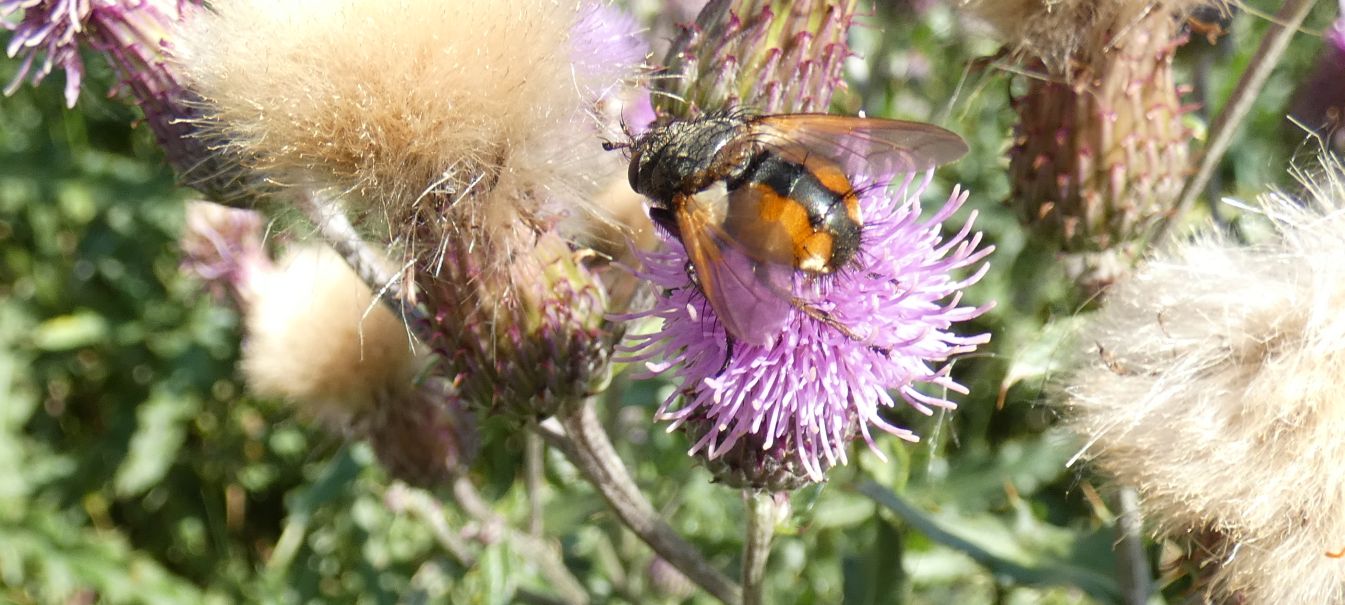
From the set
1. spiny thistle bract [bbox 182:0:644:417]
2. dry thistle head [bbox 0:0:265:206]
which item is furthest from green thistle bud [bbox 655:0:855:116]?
dry thistle head [bbox 0:0:265:206]

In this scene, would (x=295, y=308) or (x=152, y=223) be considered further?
(x=152, y=223)

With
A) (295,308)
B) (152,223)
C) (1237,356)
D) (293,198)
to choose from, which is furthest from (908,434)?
(152,223)

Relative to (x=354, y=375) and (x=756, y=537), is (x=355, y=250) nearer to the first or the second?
(x=354, y=375)

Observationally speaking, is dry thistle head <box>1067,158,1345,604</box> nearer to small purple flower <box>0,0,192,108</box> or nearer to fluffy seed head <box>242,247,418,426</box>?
fluffy seed head <box>242,247,418,426</box>

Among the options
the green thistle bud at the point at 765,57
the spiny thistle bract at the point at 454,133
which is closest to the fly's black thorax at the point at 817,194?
the spiny thistle bract at the point at 454,133

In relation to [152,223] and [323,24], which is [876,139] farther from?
[152,223]

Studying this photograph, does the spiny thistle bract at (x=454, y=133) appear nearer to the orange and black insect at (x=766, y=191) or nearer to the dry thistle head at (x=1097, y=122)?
the orange and black insect at (x=766, y=191)

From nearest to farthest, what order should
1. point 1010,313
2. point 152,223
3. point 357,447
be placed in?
point 357,447
point 1010,313
point 152,223
